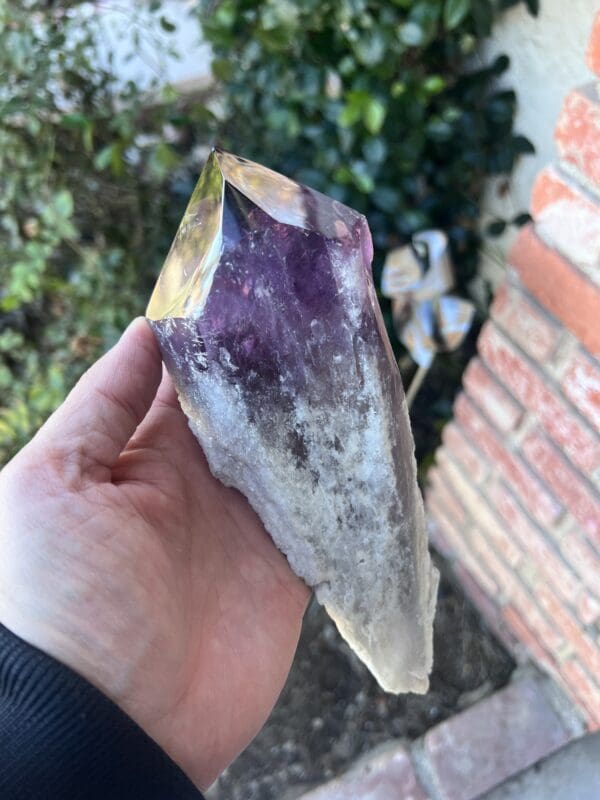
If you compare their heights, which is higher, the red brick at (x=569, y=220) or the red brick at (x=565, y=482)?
the red brick at (x=569, y=220)

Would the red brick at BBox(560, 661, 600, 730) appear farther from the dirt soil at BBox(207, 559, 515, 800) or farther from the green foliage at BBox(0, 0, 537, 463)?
the green foliage at BBox(0, 0, 537, 463)

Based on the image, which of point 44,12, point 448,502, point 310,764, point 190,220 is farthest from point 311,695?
point 44,12

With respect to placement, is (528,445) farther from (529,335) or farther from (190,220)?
(190,220)

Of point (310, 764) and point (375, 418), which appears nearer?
point (375, 418)

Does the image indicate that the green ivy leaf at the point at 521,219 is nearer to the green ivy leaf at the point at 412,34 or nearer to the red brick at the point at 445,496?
the green ivy leaf at the point at 412,34

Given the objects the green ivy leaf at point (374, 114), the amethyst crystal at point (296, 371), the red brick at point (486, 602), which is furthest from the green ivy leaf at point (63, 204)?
the red brick at point (486, 602)

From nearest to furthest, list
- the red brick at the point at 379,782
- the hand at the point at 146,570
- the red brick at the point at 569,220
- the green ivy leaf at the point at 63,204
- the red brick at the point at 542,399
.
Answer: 1. the hand at the point at 146,570
2. the red brick at the point at 569,220
3. the red brick at the point at 542,399
4. the red brick at the point at 379,782
5. the green ivy leaf at the point at 63,204

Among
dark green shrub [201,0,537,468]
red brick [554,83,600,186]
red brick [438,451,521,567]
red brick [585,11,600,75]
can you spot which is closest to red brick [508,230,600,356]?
red brick [554,83,600,186]
